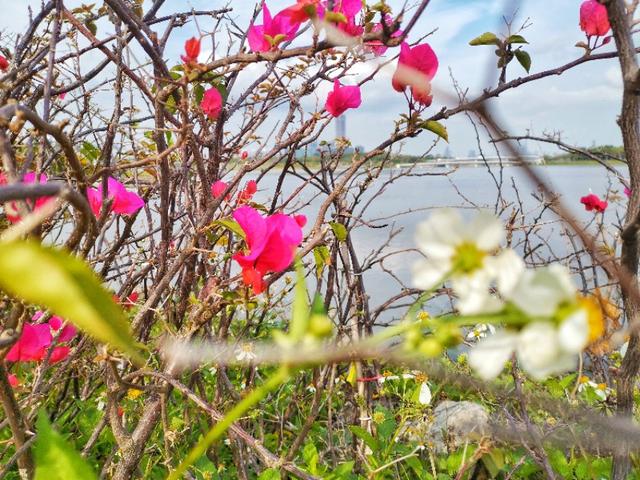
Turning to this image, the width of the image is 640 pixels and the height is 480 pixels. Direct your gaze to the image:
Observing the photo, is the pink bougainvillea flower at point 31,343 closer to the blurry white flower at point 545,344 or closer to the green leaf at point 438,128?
the green leaf at point 438,128

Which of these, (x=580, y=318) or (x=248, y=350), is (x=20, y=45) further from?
(x=580, y=318)

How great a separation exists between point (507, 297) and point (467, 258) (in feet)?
0.11

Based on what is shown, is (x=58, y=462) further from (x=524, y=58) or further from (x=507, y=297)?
(x=524, y=58)

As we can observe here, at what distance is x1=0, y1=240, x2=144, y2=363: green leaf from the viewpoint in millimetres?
151

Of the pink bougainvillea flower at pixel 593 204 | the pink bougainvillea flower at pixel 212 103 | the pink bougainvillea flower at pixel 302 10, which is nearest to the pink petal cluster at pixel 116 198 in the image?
the pink bougainvillea flower at pixel 212 103

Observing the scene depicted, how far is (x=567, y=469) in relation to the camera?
51.1 inches

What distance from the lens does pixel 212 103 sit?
86cm

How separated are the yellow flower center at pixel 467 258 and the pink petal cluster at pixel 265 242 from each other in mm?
381

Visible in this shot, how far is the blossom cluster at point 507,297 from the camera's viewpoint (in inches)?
7.5

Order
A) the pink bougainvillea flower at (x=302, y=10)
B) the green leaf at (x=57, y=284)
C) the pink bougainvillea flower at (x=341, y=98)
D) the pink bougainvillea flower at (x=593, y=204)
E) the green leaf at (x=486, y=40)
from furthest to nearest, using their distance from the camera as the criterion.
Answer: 1. the pink bougainvillea flower at (x=593, y=204)
2. the pink bougainvillea flower at (x=341, y=98)
3. the green leaf at (x=486, y=40)
4. the pink bougainvillea flower at (x=302, y=10)
5. the green leaf at (x=57, y=284)

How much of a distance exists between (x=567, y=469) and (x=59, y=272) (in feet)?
4.64

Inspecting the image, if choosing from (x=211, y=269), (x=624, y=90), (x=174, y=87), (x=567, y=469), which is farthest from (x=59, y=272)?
(x=567, y=469)

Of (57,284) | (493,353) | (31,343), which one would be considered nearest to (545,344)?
(493,353)

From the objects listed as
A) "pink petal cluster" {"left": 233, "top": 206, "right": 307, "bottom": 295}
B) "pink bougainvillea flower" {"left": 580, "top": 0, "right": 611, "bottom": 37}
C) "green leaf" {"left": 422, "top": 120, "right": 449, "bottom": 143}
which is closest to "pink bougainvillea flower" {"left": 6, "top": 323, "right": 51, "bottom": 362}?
"pink petal cluster" {"left": 233, "top": 206, "right": 307, "bottom": 295}
